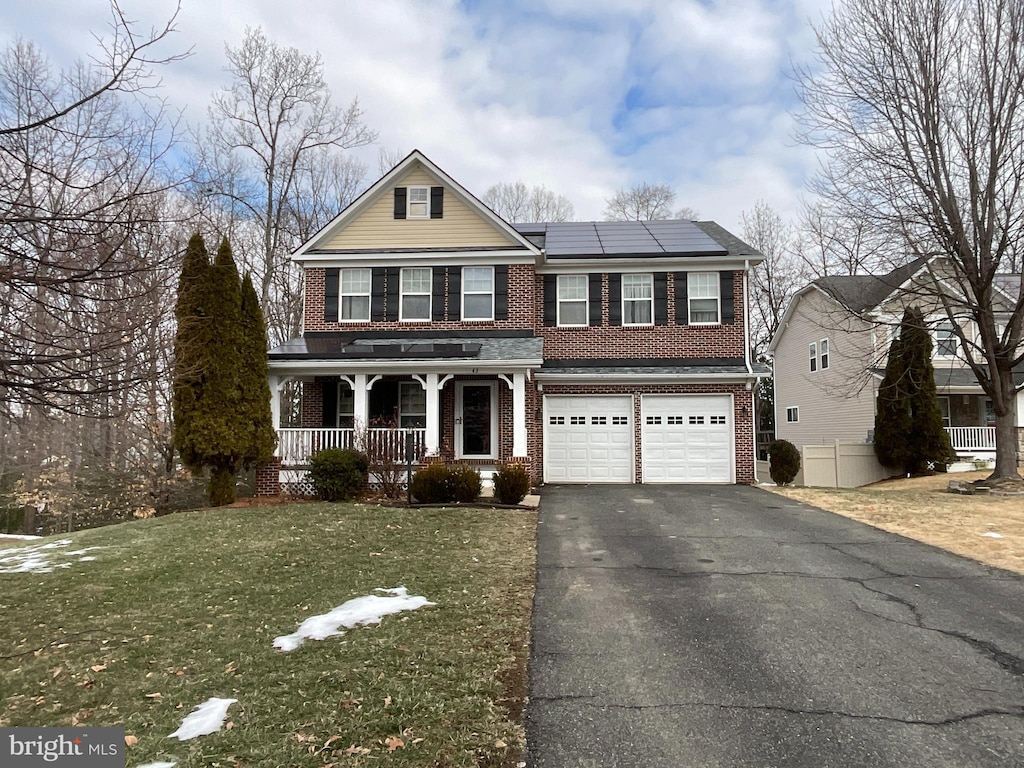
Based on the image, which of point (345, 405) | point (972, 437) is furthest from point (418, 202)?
point (972, 437)

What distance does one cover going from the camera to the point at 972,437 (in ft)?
72.5

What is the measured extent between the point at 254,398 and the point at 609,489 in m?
7.84

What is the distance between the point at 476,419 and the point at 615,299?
4.71 m

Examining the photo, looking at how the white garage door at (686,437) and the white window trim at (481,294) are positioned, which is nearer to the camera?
the white garage door at (686,437)

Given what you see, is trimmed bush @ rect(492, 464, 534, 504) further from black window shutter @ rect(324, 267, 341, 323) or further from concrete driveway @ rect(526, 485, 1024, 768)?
black window shutter @ rect(324, 267, 341, 323)

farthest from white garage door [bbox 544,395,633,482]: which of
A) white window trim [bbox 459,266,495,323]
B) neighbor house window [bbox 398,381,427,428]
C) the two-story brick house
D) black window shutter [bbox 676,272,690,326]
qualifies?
neighbor house window [bbox 398,381,427,428]

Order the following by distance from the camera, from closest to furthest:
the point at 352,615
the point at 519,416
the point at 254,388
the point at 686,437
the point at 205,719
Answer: the point at 205,719 < the point at 352,615 < the point at 254,388 < the point at 519,416 < the point at 686,437

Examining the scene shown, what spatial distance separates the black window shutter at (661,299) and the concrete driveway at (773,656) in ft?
28.4

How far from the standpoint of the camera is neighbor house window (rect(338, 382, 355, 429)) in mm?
15938

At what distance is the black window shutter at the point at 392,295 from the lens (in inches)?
653

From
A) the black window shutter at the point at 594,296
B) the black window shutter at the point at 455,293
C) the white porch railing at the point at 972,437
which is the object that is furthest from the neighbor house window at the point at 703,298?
the white porch railing at the point at 972,437

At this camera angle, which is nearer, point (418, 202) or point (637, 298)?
point (637, 298)

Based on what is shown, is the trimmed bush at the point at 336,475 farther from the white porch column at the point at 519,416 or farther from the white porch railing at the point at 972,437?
the white porch railing at the point at 972,437

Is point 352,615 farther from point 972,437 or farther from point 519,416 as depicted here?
point 972,437
